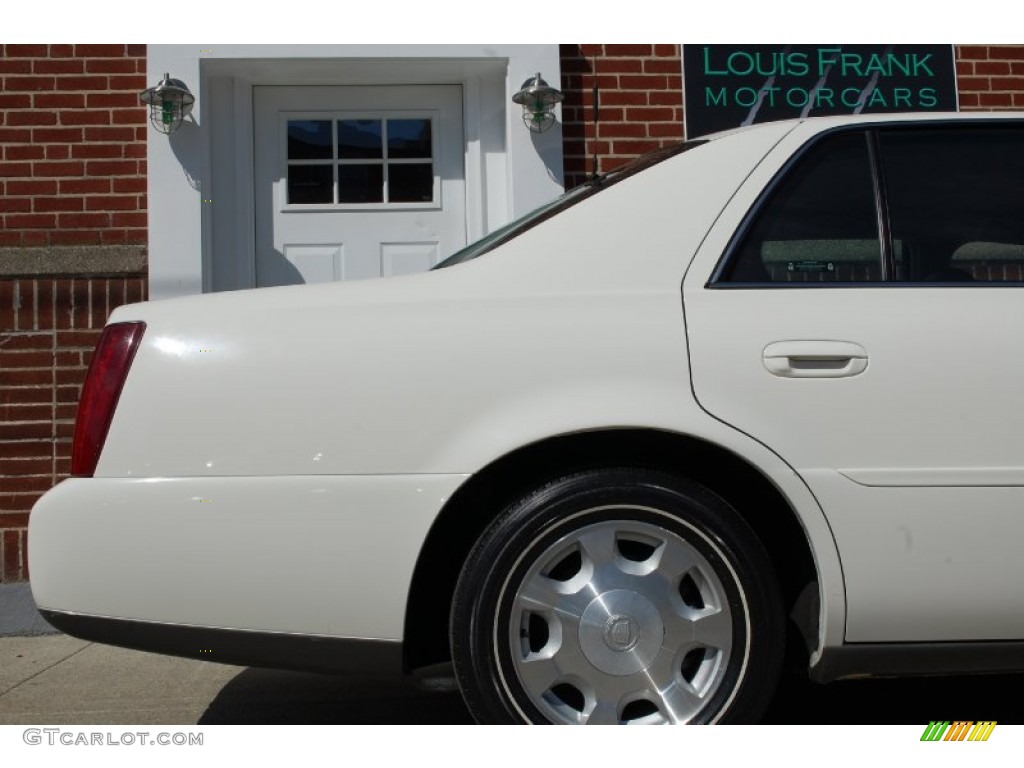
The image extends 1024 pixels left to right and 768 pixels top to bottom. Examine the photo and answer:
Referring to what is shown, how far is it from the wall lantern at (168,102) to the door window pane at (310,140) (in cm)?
60

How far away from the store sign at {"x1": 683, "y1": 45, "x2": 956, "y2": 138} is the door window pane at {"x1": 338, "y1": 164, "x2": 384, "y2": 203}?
1.65 meters

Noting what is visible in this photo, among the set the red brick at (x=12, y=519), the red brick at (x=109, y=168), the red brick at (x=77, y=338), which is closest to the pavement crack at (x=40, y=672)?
the red brick at (x=12, y=519)

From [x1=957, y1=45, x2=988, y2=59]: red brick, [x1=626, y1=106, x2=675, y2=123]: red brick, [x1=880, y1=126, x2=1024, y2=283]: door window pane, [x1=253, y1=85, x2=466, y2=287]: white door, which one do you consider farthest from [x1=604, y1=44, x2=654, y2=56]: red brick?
[x1=880, y1=126, x2=1024, y2=283]: door window pane

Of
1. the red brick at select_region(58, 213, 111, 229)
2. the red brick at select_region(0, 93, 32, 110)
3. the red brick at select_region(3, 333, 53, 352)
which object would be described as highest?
the red brick at select_region(0, 93, 32, 110)

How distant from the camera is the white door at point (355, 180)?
5762 mm

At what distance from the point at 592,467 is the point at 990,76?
14.5 feet

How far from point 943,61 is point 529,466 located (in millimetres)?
4314

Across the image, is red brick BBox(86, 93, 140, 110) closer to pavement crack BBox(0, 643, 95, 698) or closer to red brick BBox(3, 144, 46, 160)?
red brick BBox(3, 144, 46, 160)

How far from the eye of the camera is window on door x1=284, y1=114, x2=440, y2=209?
582 cm

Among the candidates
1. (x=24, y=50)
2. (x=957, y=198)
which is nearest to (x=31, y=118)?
(x=24, y=50)

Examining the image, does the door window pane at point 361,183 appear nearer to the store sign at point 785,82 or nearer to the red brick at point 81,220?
the red brick at point 81,220

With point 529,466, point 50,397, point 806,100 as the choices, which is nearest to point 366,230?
point 50,397

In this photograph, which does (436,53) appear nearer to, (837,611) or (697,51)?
(697,51)

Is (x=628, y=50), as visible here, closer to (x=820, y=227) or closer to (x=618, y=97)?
(x=618, y=97)
